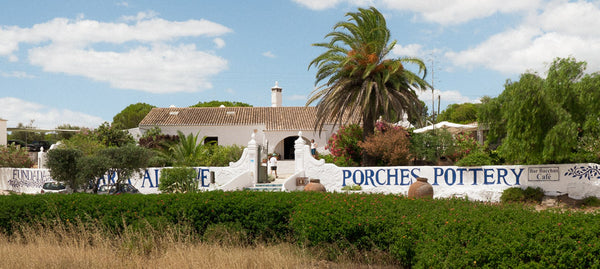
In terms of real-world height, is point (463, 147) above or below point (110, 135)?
below

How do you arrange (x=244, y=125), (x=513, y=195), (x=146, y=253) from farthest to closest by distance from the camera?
(x=244, y=125) < (x=513, y=195) < (x=146, y=253)

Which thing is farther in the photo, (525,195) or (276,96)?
(276,96)

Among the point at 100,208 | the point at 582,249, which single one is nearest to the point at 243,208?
the point at 100,208

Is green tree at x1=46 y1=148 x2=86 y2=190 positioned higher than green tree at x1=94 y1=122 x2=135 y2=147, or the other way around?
green tree at x1=94 y1=122 x2=135 y2=147

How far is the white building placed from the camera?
3453 cm

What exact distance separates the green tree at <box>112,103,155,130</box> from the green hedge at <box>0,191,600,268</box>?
1758 inches

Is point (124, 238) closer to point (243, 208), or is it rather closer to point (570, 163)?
point (243, 208)

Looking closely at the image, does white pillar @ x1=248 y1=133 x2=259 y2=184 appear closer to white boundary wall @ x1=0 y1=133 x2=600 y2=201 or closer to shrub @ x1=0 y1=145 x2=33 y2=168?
white boundary wall @ x1=0 y1=133 x2=600 y2=201

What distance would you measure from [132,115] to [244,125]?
25.9 m

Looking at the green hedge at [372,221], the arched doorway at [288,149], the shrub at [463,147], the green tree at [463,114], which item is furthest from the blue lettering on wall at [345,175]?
the green tree at [463,114]

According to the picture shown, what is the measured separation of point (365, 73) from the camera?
20.3 meters

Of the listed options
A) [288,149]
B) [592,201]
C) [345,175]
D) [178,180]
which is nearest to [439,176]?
[345,175]

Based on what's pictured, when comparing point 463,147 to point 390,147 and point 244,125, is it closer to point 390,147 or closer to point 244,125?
point 390,147

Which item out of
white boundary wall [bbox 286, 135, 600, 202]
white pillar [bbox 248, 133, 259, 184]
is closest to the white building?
white pillar [bbox 248, 133, 259, 184]
